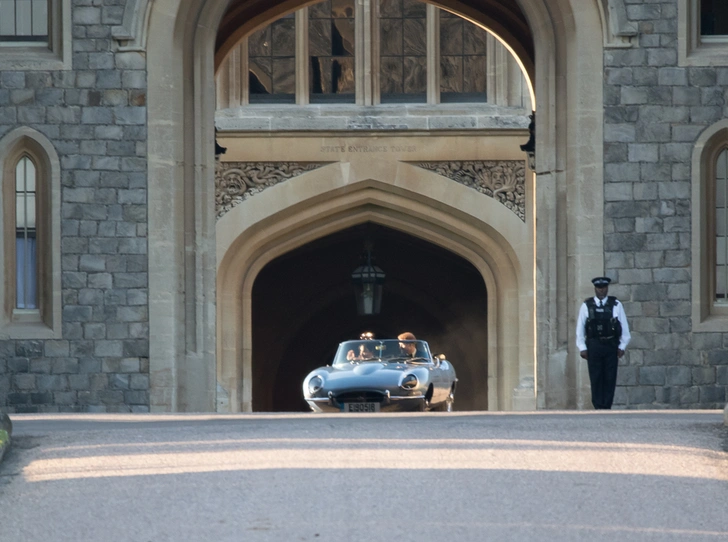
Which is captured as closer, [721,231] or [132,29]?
[132,29]

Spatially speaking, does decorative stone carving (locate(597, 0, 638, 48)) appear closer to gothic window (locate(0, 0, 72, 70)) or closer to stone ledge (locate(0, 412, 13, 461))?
gothic window (locate(0, 0, 72, 70))

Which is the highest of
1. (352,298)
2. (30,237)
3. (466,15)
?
(466,15)

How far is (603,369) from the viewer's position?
468 inches

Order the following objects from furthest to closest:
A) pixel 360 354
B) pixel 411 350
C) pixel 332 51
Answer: pixel 332 51 < pixel 411 350 < pixel 360 354

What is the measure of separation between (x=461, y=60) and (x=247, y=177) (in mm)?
3505

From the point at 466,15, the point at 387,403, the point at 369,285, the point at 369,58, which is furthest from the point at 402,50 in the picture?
the point at 387,403

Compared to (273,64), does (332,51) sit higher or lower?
higher

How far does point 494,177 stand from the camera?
19.3 metres

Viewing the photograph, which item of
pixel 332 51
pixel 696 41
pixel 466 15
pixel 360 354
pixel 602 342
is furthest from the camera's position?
pixel 332 51

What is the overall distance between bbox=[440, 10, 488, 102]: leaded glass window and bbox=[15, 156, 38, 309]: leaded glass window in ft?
26.9

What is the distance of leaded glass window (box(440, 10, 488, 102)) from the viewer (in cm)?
2008

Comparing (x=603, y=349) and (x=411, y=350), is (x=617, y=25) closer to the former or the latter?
(x=603, y=349)

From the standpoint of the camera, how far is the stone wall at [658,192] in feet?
42.2

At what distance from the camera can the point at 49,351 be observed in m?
12.8
